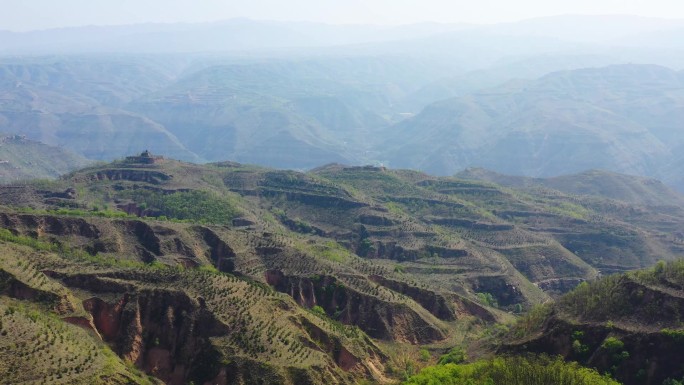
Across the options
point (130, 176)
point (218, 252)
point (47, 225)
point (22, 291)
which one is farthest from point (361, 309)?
point (130, 176)

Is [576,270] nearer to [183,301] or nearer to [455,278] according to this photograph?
[455,278]

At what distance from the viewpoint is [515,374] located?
60750 mm

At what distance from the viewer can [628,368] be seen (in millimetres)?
66875

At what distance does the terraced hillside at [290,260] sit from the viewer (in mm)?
72125

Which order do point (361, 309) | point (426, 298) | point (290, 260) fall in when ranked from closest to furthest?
point (361, 309), point (290, 260), point (426, 298)

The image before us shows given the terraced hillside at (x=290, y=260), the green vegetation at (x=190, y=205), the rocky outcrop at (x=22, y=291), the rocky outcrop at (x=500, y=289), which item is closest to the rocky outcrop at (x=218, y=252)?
the terraced hillside at (x=290, y=260)

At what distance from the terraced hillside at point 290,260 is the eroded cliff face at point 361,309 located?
0.21 m

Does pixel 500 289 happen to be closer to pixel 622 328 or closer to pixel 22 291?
pixel 622 328

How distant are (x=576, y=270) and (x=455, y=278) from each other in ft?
108

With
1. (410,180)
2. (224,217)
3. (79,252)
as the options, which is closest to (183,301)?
(79,252)

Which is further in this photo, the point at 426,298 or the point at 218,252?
the point at 218,252

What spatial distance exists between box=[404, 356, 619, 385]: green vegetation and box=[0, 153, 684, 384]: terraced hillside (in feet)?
36.7

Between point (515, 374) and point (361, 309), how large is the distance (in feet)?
124

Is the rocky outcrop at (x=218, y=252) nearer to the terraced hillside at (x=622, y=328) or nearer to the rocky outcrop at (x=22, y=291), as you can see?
the rocky outcrop at (x=22, y=291)
